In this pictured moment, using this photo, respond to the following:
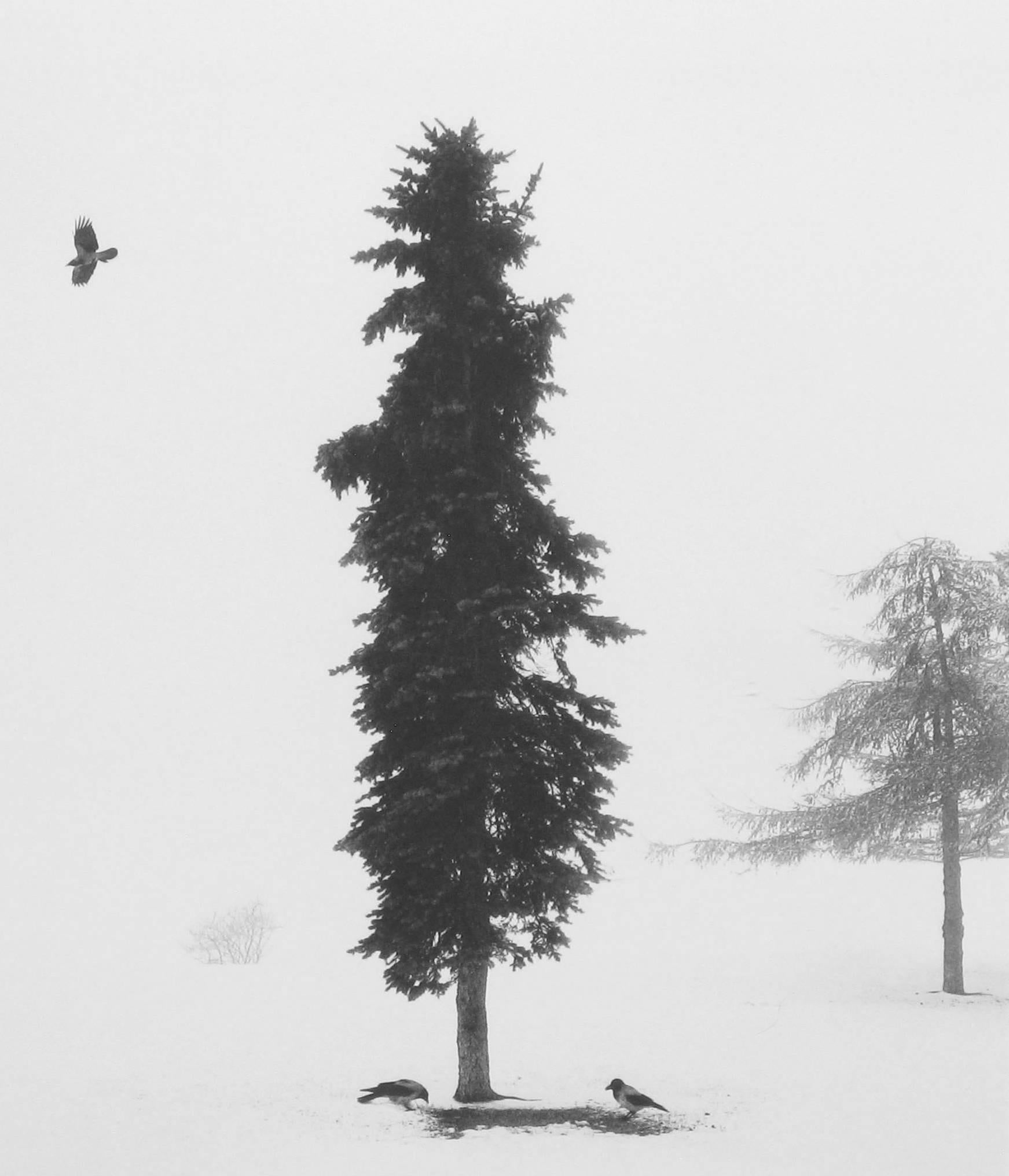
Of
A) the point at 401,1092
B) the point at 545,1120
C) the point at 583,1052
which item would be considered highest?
the point at 401,1092

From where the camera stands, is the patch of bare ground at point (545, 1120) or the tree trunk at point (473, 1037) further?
the tree trunk at point (473, 1037)

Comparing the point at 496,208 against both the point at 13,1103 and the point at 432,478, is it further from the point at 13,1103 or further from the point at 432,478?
the point at 13,1103

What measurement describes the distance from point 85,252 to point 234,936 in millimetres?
29980

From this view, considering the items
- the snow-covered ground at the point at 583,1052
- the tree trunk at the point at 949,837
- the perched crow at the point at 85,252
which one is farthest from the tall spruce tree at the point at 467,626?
the tree trunk at the point at 949,837

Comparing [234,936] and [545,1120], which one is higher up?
[545,1120]

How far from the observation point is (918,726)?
19.1 meters

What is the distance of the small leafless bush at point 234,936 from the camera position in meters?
35.6

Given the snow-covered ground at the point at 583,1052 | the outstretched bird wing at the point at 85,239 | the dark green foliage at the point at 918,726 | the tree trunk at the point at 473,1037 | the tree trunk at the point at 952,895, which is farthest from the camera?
the tree trunk at the point at 952,895

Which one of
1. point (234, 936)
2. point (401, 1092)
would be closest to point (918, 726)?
point (401, 1092)

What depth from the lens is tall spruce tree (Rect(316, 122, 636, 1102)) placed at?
11.4 meters

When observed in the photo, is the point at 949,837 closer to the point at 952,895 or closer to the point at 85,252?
the point at 952,895

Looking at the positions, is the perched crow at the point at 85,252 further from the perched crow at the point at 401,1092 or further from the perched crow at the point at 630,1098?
the perched crow at the point at 630,1098

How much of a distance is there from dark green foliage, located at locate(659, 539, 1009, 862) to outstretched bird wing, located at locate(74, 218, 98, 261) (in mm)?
14706

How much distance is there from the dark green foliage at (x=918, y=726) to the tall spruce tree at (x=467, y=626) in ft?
29.2
